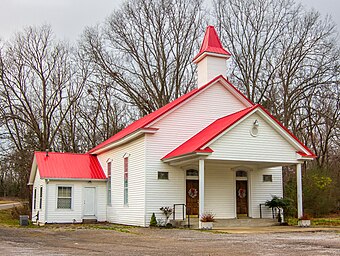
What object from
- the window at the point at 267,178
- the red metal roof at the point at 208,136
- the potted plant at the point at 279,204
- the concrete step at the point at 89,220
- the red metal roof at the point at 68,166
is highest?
the red metal roof at the point at 208,136

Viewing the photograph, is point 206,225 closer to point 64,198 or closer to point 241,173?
point 241,173

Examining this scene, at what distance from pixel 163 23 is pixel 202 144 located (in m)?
22.0

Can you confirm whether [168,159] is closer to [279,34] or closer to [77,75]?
[279,34]

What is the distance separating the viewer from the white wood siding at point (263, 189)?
2347 centimetres

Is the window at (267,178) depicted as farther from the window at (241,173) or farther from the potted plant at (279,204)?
the potted plant at (279,204)

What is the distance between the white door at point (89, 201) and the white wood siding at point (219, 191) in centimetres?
727

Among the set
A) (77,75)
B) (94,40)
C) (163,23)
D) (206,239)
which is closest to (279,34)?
(163,23)

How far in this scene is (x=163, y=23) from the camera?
38875 millimetres

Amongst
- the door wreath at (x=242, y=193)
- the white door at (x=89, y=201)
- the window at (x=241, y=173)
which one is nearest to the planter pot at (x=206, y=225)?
the door wreath at (x=242, y=193)

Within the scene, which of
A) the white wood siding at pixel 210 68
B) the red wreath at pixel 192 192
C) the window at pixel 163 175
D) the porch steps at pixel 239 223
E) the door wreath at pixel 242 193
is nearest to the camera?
the porch steps at pixel 239 223

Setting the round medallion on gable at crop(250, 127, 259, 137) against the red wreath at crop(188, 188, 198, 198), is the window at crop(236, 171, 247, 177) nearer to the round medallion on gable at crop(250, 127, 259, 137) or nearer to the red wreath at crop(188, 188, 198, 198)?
the red wreath at crop(188, 188, 198, 198)

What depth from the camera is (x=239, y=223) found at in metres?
21.5

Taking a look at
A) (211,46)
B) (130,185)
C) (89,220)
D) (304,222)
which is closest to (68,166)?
(89,220)

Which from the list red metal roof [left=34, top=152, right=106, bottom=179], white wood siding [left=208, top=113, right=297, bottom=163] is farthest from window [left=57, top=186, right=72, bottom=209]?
white wood siding [left=208, top=113, right=297, bottom=163]
